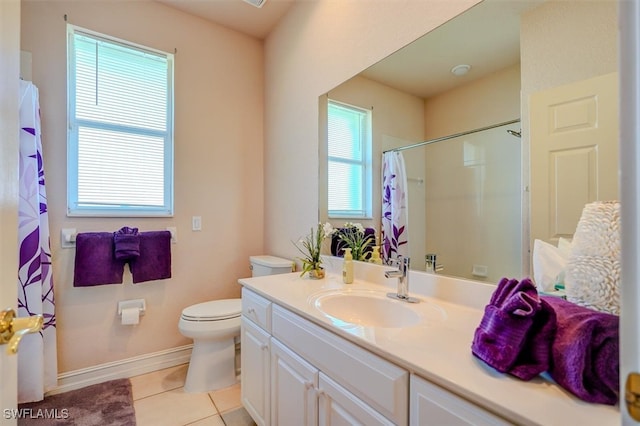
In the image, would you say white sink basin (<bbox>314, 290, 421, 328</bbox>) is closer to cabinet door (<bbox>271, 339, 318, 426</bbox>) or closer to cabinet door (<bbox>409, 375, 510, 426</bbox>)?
cabinet door (<bbox>271, 339, 318, 426</bbox>)

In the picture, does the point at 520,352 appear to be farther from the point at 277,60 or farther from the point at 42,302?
the point at 277,60

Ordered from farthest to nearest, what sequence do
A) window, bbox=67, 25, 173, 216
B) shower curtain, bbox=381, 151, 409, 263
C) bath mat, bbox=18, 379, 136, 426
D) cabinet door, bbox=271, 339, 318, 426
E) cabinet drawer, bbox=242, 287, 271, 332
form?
window, bbox=67, 25, 173, 216, bath mat, bbox=18, 379, 136, 426, shower curtain, bbox=381, 151, 409, 263, cabinet drawer, bbox=242, 287, 271, 332, cabinet door, bbox=271, 339, 318, 426

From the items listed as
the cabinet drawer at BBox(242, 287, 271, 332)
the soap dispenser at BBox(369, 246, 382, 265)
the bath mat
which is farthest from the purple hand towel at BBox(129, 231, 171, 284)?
the soap dispenser at BBox(369, 246, 382, 265)

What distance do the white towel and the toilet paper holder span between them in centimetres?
245

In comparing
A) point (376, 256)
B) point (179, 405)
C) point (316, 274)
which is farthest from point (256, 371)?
point (376, 256)

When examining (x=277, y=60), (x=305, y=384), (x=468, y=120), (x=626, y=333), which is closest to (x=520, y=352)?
(x=626, y=333)

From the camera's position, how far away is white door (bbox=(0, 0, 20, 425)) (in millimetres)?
575

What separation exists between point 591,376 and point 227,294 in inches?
94.3

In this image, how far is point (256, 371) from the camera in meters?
1.50

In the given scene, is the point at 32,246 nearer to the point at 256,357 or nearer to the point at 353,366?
the point at 256,357

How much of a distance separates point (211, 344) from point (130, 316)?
62 centimetres

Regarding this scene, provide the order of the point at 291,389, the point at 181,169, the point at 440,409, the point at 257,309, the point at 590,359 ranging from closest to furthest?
the point at 590,359 < the point at 440,409 < the point at 291,389 < the point at 257,309 < the point at 181,169

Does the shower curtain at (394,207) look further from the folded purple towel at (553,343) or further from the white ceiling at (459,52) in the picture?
the folded purple towel at (553,343)

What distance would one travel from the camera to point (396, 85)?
5.07 feet
